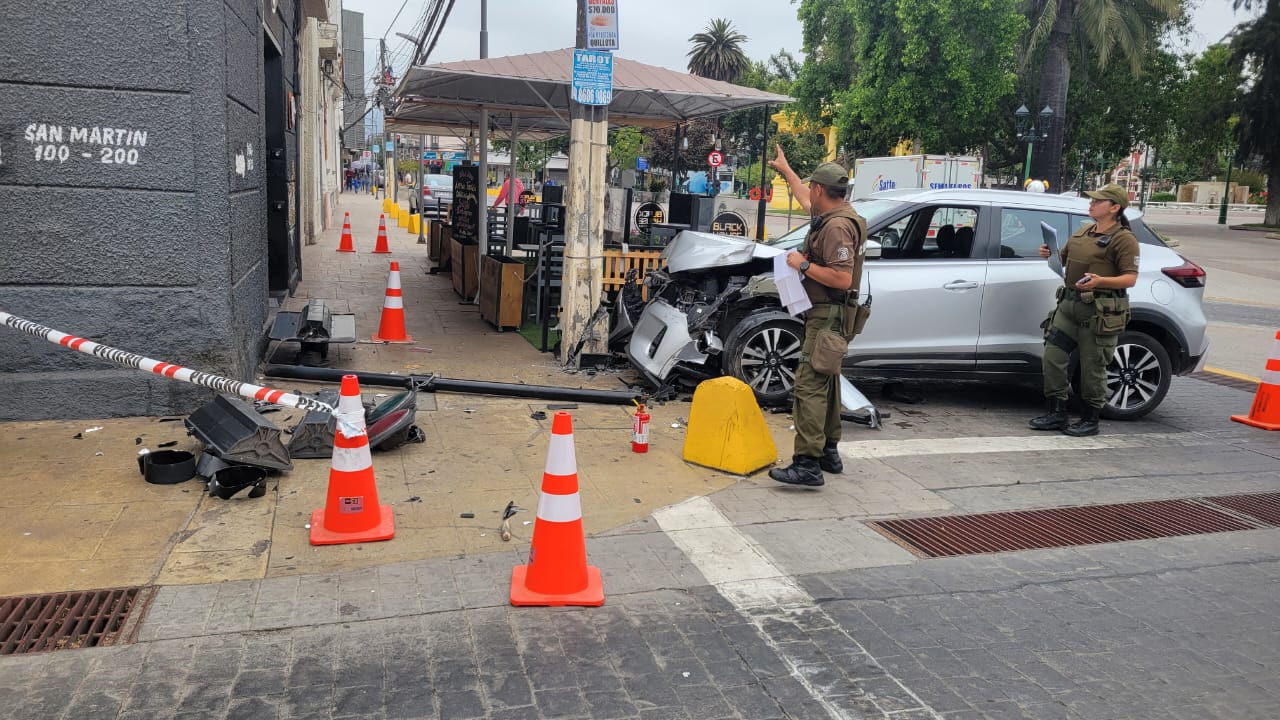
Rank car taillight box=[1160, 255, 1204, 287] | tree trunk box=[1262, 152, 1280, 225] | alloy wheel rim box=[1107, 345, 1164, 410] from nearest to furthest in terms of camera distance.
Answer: car taillight box=[1160, 255, 1204, 287], alloy wheel rim box=[1107, 345, 1164, 410], tree trunk box=[1262, 152, 1280, 225]

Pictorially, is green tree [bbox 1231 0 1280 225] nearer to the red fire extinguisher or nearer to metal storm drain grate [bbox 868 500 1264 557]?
metal storm drain grate [bbox 868 500 1264 557]

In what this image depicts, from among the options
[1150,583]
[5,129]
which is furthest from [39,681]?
[1150,583]

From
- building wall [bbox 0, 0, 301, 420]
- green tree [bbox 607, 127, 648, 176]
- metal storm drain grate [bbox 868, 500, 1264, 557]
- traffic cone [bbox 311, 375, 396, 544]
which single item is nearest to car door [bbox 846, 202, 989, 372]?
metal storm drain grate [bbox 868, 500, 1264, 557]

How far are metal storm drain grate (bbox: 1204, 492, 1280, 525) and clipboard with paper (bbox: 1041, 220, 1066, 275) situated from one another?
A: 2.07 m

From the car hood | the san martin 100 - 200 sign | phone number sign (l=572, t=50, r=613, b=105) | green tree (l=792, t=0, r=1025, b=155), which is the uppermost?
green tree (l=792, t=0, r=1025, b=155)

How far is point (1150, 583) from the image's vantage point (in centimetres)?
476

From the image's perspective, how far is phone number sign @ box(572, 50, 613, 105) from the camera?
829 centimetres

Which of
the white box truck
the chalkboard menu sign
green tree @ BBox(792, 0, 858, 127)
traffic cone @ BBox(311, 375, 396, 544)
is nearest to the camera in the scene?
traffic cone @ BBox(311, 375, 396, 544)

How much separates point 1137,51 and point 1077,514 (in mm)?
32477

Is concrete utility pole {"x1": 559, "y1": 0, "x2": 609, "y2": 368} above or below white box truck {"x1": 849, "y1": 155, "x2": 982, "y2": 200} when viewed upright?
below

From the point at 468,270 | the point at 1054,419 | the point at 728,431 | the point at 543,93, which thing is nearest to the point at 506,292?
the point at 468,270

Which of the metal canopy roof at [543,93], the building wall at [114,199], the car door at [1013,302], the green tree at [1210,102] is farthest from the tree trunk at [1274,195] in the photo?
the building wall at [114,199]

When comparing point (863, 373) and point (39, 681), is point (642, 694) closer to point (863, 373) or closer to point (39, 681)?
point (39, 681)

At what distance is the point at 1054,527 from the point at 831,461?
137cm
